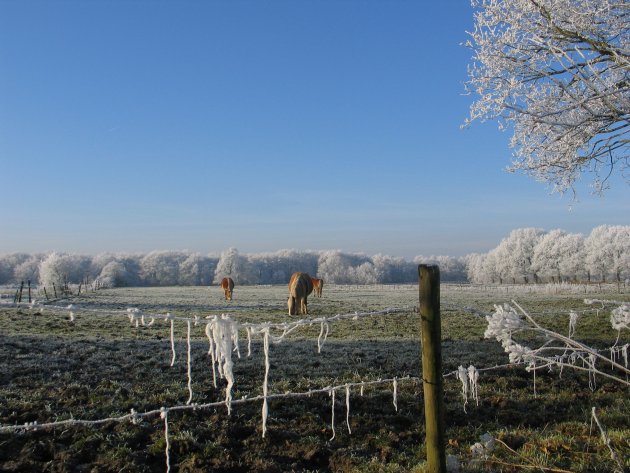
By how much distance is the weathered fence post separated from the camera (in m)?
3.53

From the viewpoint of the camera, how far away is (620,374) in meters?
8.88

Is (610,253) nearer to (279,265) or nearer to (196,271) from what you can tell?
(279,265)

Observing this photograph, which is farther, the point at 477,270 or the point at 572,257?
the point at 477,270

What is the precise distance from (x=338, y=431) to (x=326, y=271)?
11490 cm

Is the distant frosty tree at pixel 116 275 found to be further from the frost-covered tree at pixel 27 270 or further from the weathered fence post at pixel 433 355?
the weathered fence post at pixel 433 355

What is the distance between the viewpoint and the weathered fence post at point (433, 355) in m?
3.53

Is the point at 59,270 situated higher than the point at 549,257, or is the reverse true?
the point at 549,257

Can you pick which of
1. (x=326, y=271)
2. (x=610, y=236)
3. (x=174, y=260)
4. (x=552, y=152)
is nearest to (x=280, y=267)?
(x=326, y=271)

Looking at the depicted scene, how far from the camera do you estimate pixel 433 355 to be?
355cm

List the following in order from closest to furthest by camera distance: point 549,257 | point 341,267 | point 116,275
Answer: point 549,257 → point 116,275 → point 341,267

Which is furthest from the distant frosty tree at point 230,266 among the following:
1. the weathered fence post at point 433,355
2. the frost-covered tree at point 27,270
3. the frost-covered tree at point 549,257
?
the weathered fence post at point 433,355

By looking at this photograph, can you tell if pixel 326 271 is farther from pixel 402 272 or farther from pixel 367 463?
pixel 367 463

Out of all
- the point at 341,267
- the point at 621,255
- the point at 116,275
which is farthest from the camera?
the point at 341,267

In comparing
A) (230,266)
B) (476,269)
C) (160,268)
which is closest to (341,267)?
(230,266)
